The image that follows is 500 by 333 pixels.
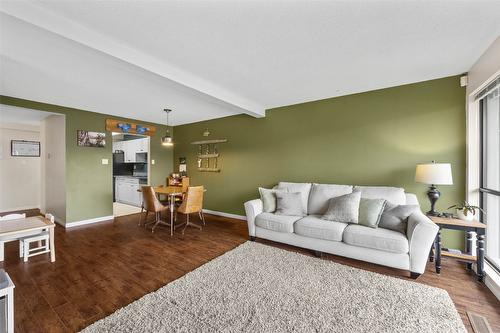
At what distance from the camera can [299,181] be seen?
Answer: 4.00m

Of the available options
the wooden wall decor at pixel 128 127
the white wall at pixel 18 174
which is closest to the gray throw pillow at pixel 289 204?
the wooden wall decor at pixel 128 127

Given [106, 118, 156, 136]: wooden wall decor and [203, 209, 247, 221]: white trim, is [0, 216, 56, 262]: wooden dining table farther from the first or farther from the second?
[203, 209, 247, 221]: white trim

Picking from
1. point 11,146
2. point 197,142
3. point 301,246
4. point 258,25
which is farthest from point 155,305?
point 11,146

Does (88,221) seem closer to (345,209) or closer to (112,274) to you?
(112,274)

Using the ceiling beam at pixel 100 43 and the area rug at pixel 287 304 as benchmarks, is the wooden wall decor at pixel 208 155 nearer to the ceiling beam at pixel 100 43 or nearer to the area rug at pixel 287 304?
the ceiling beam at pixel 100 43

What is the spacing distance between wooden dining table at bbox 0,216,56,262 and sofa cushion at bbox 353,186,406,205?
4265 mm

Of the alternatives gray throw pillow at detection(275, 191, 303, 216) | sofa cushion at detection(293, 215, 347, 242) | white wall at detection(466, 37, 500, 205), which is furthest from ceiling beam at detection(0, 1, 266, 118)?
white wall at detection(466, 37, 500, 205)

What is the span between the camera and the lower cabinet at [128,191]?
598 cm

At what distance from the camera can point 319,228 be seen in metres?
2.70

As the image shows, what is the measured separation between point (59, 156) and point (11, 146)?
7.73ft

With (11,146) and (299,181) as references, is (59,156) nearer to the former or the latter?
(11,146)

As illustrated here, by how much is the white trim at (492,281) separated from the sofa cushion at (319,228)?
1387 millimetres

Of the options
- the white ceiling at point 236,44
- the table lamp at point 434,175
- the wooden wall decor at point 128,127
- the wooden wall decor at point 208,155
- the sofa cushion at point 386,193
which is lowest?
the sofa cushion at point 386,193

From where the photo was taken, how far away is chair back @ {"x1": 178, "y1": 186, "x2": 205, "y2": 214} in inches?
148
